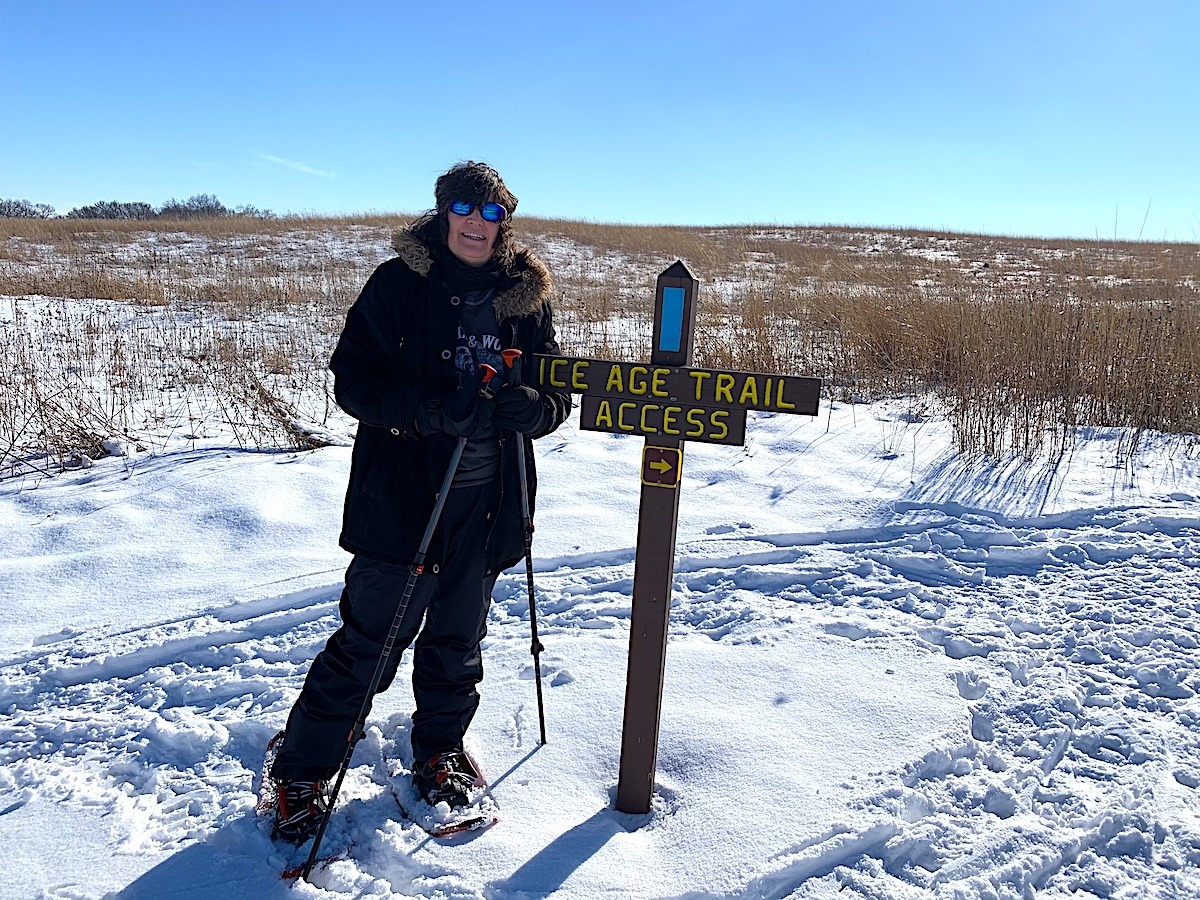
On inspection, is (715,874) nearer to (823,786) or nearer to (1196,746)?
(823,786)

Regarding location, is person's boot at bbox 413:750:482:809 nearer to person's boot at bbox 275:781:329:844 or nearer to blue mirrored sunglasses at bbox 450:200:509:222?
person's boot at bbox 275:781:329:844

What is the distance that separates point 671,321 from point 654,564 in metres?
0.68

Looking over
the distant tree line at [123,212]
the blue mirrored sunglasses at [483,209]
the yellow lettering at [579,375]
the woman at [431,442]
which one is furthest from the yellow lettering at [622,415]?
the distant tree line at [123,212]

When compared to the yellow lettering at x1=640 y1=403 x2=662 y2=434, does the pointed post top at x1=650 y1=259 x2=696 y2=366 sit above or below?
above

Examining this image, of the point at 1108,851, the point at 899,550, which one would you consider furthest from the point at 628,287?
the point at 1108,851

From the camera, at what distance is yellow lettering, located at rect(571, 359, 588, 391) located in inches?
88.8

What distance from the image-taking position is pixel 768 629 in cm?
354

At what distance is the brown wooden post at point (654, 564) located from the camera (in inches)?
86.0

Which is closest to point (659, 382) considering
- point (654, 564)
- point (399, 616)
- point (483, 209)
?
point (654, 564)

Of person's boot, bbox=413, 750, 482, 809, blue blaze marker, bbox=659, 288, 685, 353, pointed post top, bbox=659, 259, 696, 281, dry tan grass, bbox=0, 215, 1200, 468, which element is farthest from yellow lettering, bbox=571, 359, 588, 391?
dry tan grass, bbox=0, 215, 1200, 468

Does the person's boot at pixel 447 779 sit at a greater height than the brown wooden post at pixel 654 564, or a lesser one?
lesser

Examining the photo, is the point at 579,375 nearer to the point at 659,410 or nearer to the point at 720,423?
the point at 659,410

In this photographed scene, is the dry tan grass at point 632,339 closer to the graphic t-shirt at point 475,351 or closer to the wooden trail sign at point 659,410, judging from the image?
the graphic t-shirt at point 475,351

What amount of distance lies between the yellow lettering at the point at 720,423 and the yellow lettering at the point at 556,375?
16.9 inches
